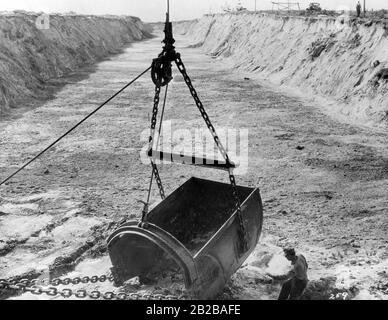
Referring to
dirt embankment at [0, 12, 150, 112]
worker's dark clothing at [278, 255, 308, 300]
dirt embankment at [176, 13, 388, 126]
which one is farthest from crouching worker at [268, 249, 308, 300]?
dirt embankment at [0, 12, 150, 112]

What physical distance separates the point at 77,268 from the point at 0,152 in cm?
628

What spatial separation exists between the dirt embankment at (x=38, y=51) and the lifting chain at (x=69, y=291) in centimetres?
1142

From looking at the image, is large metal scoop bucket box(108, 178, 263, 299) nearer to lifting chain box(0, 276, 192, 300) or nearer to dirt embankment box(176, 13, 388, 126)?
lifting chain box(0, 276, 192, 300)

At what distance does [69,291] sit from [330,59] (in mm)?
16115

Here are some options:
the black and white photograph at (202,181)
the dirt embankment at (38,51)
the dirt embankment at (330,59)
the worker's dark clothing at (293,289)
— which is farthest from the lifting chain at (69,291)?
the dirt embankment at (38,51)

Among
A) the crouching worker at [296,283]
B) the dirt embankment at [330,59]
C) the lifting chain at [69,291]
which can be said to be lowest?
the lifting chain at [69,291]

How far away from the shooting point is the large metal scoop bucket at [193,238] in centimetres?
440

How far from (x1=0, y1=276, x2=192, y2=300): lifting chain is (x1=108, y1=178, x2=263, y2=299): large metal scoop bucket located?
0.31 metres

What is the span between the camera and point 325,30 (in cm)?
2067

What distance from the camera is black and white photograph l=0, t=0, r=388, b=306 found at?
5121 millimetres

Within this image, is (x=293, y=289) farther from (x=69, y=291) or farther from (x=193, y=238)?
(x=69, y=291)

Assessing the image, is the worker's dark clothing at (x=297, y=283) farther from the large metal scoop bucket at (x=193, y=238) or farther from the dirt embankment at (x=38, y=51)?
the dirt embankment at (x=38, y=51)
